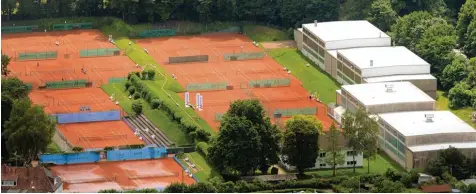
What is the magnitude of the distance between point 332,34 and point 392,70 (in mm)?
9092

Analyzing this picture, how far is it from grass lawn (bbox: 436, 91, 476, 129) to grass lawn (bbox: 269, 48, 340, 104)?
6428mm

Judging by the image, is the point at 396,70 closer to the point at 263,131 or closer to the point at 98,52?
the point at 263,131

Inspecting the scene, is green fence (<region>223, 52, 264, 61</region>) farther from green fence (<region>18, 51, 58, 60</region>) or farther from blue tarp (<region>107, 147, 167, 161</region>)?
blue tarp (<region>107, 147, 167, 161</region>)

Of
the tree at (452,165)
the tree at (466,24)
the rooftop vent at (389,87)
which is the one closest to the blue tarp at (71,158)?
the rooftop vent at (389,87)

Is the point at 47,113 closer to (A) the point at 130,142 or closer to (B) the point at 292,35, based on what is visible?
(A) the point at 130,142

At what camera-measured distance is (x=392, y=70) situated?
386 ft

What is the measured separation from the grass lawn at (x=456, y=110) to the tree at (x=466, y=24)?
666cm

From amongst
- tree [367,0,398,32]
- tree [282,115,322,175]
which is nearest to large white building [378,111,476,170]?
tree [282,115,322,175]

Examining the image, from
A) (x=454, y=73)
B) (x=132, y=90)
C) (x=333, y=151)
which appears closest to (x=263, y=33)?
(x=132, y=90)

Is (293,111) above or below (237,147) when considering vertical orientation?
below

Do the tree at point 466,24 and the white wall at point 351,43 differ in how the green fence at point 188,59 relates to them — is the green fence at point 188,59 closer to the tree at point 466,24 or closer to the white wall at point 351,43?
the white wall at point 351,43

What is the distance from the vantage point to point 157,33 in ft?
443

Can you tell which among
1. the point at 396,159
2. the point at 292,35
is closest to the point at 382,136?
the point at 396,159

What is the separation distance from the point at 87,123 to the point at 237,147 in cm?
1514
